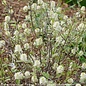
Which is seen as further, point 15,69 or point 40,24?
point 40,24

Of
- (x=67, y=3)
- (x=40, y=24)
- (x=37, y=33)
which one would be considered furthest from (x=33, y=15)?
(x=67, y=3)

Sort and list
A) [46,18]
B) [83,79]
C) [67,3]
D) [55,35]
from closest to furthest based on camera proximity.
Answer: [83,79] < [55,35] < [46,18] < [67,3]

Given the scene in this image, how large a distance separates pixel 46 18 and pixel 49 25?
0.10 metres

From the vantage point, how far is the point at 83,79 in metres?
2.23

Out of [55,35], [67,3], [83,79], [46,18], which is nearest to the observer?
[83,79]

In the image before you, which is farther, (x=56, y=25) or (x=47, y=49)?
(x=47, y=49)

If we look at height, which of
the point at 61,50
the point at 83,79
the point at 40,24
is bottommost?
the point at 83,79

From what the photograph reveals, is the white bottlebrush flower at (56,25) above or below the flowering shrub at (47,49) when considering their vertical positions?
above

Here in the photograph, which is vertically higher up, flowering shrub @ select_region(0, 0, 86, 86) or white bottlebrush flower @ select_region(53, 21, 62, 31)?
white bottlebrush flower @ select_region(53, 21, 62, 31)

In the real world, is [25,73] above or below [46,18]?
below

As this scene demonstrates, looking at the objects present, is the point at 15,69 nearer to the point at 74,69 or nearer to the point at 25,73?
the point at 25,73

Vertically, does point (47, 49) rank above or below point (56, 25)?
below

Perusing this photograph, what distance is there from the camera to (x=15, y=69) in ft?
8.15

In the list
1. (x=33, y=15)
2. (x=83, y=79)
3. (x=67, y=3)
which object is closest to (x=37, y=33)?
(x=33, y=15)
